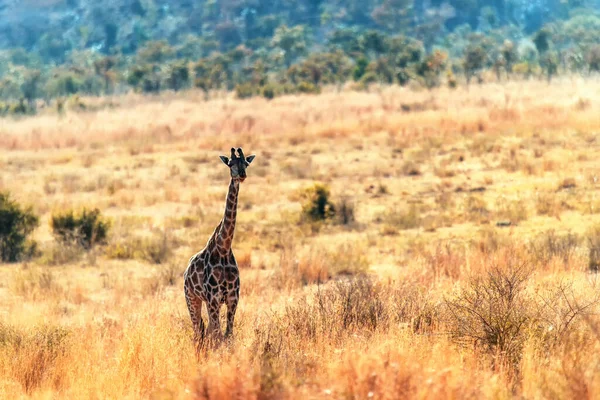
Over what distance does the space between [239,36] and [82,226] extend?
336ft

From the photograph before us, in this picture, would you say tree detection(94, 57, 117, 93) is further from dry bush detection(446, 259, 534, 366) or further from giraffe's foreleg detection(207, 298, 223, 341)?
dry bush detection(446, 259, 534, 366)

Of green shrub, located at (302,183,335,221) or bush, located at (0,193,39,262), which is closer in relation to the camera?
bush, located at (0,193,39,262)

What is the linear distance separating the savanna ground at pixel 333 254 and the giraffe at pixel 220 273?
11.0 inches

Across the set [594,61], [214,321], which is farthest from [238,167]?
[594,61]

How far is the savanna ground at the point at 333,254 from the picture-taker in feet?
20.5

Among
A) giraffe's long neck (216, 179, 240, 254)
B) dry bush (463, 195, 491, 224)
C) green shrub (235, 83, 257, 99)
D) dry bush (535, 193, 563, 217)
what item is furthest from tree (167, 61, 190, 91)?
giraffe's long neck (216, 179, 240, 254)

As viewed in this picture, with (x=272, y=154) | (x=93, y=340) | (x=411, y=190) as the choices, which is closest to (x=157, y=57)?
(x=272, y=154)

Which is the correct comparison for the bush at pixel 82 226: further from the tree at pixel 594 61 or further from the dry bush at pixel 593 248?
the tree at pixel 594 61

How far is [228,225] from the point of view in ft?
24.8

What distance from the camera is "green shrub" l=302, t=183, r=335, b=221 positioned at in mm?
18969

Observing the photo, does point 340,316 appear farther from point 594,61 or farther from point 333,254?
point 594,61

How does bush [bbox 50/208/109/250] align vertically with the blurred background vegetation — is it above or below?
below

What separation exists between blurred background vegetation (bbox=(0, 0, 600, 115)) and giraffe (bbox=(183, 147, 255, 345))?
62.2m

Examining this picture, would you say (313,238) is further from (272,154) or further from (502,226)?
(272,154)
